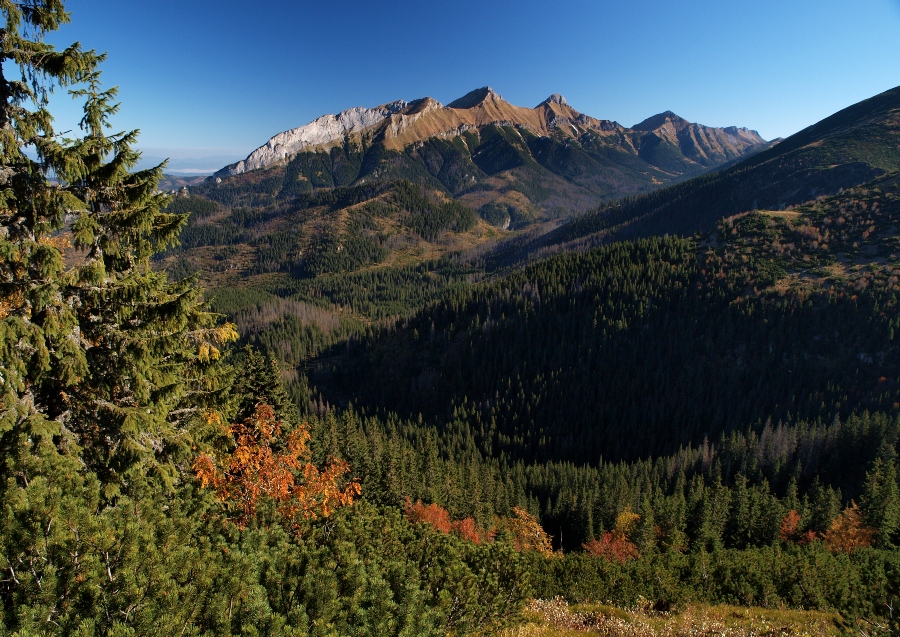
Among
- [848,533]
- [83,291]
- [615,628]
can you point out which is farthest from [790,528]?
[83,291]

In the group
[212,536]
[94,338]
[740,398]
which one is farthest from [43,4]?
[740,398]

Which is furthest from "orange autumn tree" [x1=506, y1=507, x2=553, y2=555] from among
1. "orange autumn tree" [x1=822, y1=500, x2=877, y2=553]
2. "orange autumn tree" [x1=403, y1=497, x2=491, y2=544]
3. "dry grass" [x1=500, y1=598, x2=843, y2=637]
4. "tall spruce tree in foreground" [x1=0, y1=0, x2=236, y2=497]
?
"tall spruce tree in foreground" [x1=0, y1=0, x2=236, y2=497]

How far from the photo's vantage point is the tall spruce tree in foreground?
12562 millimetres

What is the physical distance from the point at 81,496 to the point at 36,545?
1.76 m

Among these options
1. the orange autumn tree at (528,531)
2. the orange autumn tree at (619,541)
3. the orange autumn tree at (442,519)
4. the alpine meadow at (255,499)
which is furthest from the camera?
the orange autumn tree at (528,531)

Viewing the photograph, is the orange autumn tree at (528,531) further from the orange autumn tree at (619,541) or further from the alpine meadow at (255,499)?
the orange autumn tree at (619,541)

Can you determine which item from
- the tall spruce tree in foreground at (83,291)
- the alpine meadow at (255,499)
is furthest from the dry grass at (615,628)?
the tall spruce tree in foreground at (83,291)

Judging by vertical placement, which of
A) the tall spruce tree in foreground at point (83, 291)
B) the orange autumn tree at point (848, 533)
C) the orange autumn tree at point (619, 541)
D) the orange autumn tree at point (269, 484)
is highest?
the tall spruce tree in foreground at point (83, 291)

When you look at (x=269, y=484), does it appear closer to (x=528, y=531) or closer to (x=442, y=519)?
(x=442, y=519)

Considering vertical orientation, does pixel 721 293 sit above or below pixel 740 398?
above

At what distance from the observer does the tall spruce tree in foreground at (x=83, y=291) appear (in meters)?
12.6

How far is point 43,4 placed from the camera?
1338 cm

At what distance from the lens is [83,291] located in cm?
1426

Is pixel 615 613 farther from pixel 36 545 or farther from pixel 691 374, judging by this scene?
pixel 691 374
